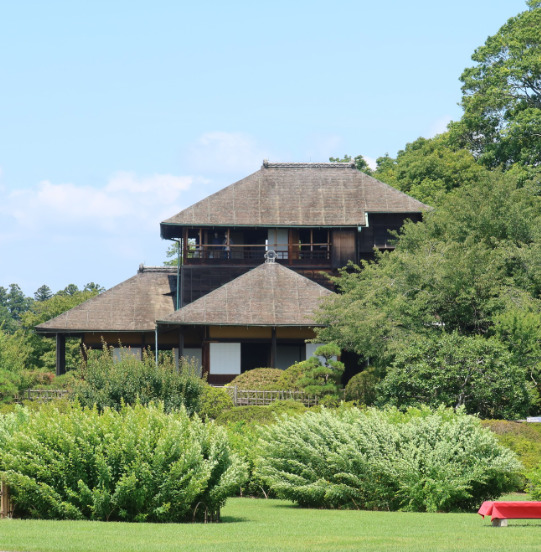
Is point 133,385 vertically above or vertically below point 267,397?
above

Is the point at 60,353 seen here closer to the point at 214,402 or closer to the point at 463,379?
the point at 214,402

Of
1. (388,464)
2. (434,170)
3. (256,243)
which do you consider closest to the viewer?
(388,464)

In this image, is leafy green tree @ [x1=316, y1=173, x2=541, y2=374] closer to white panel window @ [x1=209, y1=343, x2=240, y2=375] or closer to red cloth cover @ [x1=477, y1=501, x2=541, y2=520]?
white panel window @ [x1=209, y1=343, x2=240, y2=375]

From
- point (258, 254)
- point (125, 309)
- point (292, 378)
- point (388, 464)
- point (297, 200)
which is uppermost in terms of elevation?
point (297, 200)

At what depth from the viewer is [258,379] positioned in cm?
3678

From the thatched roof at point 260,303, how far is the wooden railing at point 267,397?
4325mm

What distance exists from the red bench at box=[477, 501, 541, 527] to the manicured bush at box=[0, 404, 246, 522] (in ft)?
14.7

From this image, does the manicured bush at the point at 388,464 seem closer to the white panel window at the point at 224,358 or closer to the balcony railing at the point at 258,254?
the white panel window at the point at 224,358

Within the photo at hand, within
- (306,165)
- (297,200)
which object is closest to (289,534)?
(297,200)

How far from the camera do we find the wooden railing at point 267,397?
114 ft

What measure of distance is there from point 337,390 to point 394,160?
43.3 metres

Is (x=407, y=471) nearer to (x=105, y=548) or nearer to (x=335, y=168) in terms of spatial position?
(x=105, y=548)

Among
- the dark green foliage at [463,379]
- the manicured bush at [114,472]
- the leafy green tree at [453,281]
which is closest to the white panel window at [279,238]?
the leafy green tree at [453,281]

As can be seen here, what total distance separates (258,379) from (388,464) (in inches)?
672
